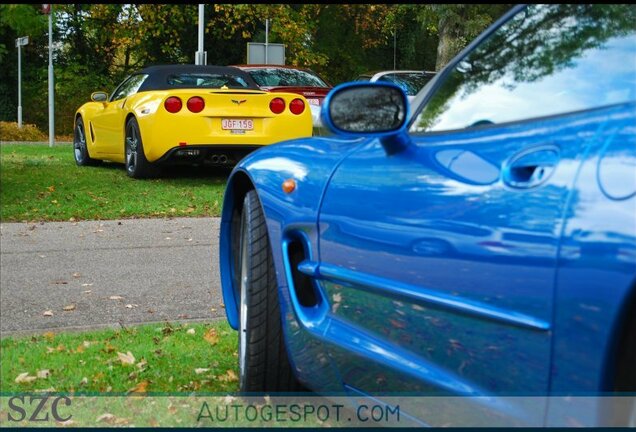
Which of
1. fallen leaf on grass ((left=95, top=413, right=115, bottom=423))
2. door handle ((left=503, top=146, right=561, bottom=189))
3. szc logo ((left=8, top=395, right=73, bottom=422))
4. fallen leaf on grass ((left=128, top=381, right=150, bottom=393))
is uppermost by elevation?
door handle ((left=503, top=146, right=561, bottom=189))

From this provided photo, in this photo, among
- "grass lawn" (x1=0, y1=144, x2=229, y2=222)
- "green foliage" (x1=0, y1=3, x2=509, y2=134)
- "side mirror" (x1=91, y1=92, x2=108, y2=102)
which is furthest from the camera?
"green foliage" (x1=0, y1=3, x2=509, y2=134)

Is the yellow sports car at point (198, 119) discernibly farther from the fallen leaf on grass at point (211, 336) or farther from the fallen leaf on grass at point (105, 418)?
the fallen leaf on grass at point (105, 418)

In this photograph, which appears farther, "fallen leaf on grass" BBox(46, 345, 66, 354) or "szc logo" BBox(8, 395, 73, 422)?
"fallen leaf on grass" BBox(46, 345, 66, 354)

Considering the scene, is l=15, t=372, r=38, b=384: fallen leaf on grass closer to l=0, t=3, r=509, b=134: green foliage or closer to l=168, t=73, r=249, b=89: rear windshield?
l=168, t=73, r=249, b=89: rear windshield

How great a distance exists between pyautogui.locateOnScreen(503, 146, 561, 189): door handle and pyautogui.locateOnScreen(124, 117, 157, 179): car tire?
10.1 m

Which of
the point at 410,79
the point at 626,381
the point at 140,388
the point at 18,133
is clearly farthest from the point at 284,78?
the point at 626,381

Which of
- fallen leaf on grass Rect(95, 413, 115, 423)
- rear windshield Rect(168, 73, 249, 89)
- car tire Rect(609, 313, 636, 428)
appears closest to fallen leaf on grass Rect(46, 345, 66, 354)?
fallen leaf on grass Rect(95, 413, 115, 423)

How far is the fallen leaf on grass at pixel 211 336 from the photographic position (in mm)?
5125

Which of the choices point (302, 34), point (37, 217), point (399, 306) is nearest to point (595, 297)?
point (399, 306)

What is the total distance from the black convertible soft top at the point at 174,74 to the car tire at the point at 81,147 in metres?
2.11

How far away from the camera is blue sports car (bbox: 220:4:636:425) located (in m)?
2.08

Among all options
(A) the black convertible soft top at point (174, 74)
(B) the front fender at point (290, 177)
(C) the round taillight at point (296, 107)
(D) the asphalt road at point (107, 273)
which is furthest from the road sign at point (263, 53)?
(B) the front fender at point (290, 177)

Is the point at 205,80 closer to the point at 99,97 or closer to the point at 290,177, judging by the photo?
the point at 99,97

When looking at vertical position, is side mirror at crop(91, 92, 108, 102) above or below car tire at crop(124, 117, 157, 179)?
above
